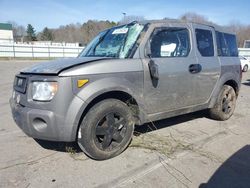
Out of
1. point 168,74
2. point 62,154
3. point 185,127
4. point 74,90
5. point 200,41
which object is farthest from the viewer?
point 185,127

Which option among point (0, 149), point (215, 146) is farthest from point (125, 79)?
point (0, 149)

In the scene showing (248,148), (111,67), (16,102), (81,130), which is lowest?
(248,148)

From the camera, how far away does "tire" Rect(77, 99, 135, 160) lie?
10.0ft

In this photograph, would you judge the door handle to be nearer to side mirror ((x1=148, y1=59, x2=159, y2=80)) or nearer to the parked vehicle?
the parked vehicle

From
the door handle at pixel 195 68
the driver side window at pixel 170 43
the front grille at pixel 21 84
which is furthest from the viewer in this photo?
the door handle at pixel 195 68

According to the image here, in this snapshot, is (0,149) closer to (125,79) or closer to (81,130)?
(81,130)

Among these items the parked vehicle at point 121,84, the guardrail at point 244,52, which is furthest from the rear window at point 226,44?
the guardrail at point 244,52

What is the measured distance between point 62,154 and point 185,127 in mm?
2529

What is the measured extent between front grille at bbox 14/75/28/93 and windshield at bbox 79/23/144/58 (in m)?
1.31

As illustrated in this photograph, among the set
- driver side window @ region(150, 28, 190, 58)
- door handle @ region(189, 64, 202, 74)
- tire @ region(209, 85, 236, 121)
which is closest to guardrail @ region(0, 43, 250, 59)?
tire @ region(209, 85, 236, 121)

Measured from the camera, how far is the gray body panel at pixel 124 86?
9.31 ft

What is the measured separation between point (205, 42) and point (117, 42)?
184 cm

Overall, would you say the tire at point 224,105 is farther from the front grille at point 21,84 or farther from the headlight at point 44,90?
the front grille at point 21,84

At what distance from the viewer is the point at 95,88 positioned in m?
3.00
